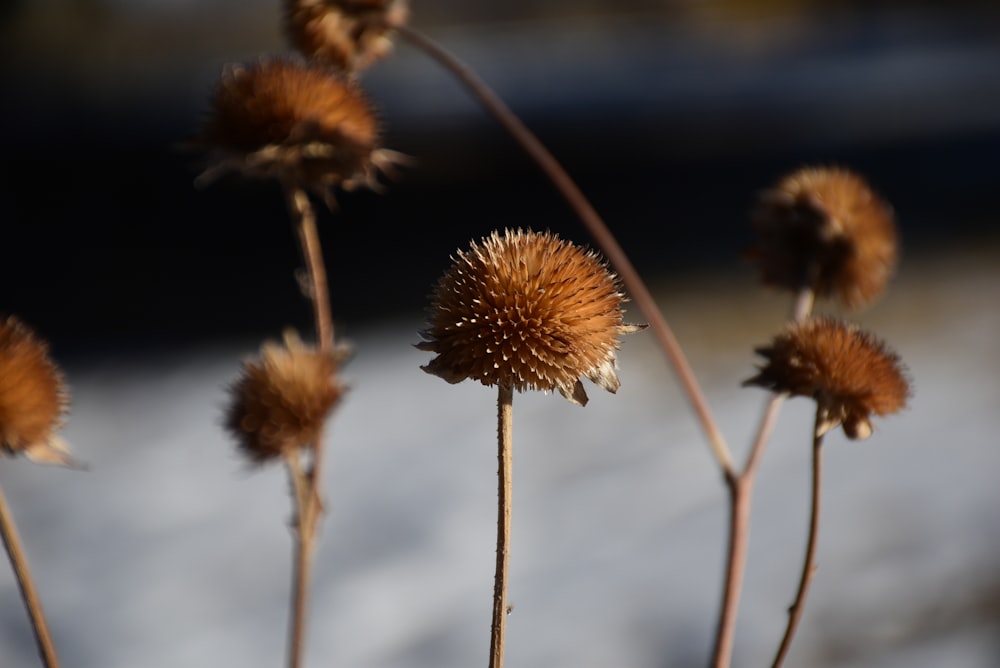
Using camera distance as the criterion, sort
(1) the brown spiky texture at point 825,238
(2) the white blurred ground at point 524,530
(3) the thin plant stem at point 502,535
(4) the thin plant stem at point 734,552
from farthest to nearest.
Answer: (2) the white blurred ground at point 524,530 → (1) the brown spiky texture at point 825,238 → (4) the thin plant stem at point 734,552 → (3) the thin plant stem at point 502,535

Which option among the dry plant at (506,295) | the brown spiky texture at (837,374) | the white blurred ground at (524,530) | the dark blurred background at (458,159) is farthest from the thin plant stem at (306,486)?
the dark blurred background at (458,159)

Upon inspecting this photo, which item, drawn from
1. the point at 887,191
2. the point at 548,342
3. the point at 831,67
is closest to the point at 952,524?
the point at 548,342

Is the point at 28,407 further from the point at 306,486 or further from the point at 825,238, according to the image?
the point at 825,238

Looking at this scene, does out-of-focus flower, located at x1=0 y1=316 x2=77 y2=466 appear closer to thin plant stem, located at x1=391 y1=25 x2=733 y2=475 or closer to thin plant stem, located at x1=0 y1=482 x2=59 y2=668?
thin plant stem, located at x1=0 y1=482 x2=59 y2=668

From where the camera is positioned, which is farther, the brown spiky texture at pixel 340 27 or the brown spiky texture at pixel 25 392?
the brown spiky texture at pixel 340 27

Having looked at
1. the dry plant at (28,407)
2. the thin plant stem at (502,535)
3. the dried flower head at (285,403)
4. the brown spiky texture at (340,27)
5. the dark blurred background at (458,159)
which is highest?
the dark blurred background at (458,159)

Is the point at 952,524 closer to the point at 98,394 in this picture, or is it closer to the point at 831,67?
the point at 98,394

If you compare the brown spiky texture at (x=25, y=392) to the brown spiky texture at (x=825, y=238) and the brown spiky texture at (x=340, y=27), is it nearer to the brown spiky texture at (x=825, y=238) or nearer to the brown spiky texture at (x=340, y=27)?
the brown spiky texture at (x=340, y=27)
